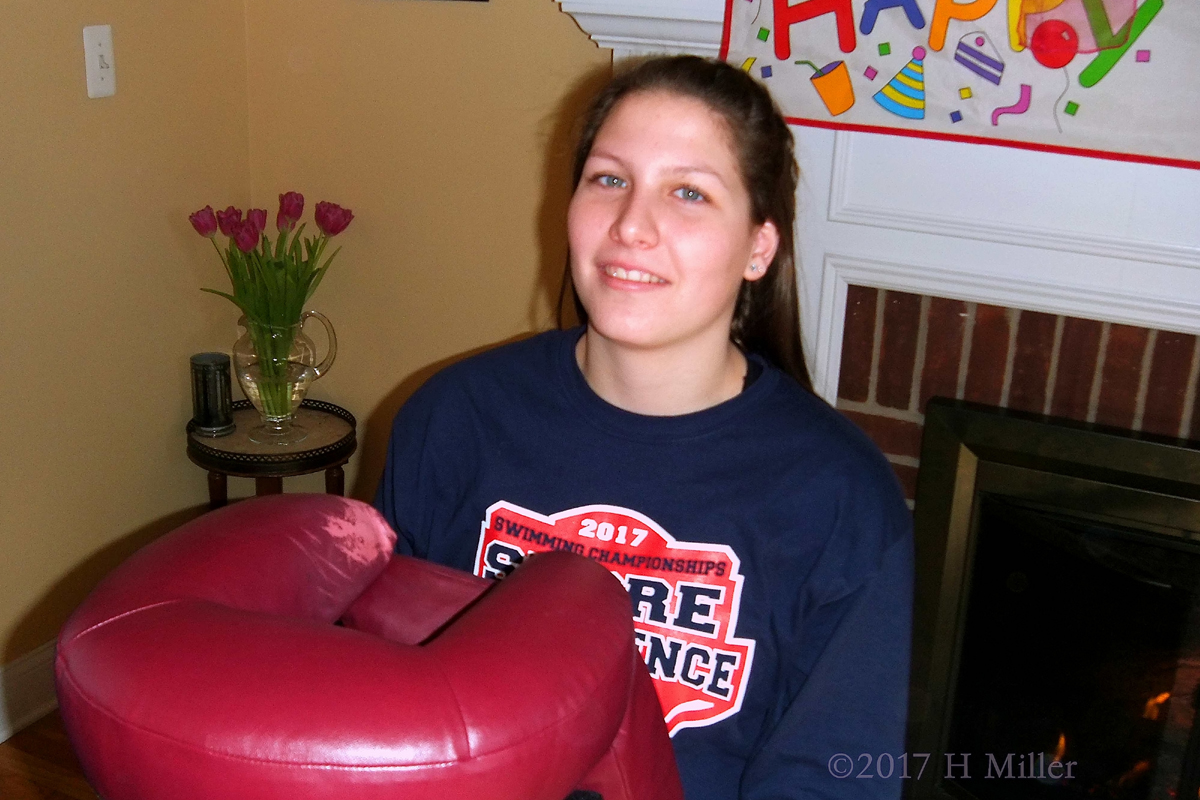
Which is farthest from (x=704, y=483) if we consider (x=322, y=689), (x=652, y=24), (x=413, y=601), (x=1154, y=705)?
(x=1154, y=705)

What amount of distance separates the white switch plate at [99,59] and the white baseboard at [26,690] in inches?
38.6

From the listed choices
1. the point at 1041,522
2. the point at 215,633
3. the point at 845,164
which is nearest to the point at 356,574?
the point at 215,633

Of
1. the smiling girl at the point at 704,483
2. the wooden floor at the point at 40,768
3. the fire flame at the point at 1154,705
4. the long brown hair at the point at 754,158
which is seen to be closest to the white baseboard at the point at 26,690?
the wooden floor at the point at 40,768

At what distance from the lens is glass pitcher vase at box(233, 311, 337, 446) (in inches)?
81.5

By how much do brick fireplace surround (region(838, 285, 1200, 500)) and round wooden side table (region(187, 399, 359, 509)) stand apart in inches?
35.6

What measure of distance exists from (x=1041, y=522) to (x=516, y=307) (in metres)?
0.96

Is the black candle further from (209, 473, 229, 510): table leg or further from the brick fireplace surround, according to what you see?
the brick fireplace surround

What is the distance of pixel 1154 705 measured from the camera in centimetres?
171

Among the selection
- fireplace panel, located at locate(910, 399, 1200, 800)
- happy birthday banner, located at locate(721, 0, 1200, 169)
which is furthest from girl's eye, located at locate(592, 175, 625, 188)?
fireplace panel, located at locate(910, 399, 1200, 800)

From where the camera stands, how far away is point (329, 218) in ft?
6.70

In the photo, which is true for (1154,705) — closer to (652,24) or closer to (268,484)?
(652,24)

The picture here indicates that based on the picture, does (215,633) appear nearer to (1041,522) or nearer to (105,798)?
→ (105,798)

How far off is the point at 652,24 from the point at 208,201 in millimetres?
971

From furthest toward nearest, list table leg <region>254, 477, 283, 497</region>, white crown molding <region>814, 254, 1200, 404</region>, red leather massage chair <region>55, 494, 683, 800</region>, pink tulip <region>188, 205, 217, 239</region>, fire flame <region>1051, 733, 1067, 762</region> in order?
table leg <region>254, 477, 283, 497</region> → pink tulip <region>188, 205, 217, 239</region> → fire flame <region>1051, 733, 1067, 762</region> → white crown molding <region>814, 254, 1200, 404</region> → red leather massage chair <region>55, 494, 683, 800</region>
